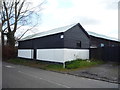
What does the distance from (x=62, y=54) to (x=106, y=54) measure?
19.1ft

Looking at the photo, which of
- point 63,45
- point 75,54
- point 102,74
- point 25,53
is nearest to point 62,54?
point 63,45

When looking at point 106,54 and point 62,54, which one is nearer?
point 62,54

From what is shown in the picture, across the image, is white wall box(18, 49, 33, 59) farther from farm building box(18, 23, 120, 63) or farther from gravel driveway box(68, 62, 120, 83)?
gravel driveway box(68, 62, 120, 83)

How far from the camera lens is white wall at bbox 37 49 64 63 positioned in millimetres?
23475

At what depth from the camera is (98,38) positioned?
1379 inches

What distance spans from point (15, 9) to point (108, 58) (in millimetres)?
24046

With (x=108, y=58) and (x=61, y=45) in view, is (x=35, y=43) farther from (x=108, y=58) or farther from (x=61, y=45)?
(x=108, y=58)

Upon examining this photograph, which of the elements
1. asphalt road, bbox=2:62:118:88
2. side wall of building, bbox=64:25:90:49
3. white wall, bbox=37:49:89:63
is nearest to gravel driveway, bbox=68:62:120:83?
asphalt road, bbox=2:62:118:88

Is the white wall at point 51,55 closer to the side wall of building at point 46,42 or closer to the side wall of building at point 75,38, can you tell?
the side wall of building at point 46,42

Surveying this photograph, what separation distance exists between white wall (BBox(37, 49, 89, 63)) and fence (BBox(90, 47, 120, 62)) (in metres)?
1.01

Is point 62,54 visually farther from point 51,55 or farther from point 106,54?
point 106,54

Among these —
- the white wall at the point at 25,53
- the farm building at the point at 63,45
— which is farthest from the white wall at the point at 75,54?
the white wall at the point at 25,53

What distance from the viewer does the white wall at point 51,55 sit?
2348 centimetres

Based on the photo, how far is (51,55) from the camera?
83.1 feet
